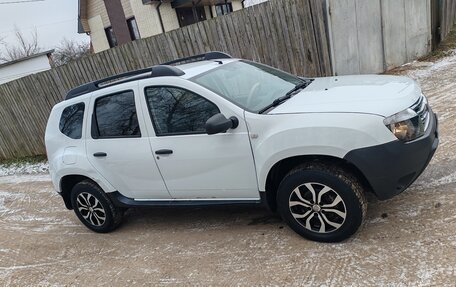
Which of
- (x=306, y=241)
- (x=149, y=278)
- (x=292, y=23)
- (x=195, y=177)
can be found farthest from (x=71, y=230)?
(x=292, y=23)

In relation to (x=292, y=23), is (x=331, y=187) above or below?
below

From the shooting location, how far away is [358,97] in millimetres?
3414

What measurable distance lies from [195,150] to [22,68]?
25.8 meters

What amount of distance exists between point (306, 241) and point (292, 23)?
5405mm

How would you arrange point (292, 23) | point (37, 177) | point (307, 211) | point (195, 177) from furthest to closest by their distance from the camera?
point (37, 177), point (292, 23), point (195, 177), point (307, 211)

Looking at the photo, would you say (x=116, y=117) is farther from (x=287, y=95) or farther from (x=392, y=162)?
(x=392, y=162)

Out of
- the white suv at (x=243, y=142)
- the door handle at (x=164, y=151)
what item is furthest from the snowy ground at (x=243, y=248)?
the door handle at (x=164, y=151)

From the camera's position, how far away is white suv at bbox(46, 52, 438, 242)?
3.19m

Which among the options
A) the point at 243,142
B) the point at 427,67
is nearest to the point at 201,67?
the point at 243,142

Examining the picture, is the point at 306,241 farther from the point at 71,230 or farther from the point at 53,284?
the point at 71,230

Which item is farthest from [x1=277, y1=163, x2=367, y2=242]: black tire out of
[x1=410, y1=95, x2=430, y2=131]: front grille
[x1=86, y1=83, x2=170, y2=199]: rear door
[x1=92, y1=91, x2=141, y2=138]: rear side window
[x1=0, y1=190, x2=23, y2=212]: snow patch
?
[x1=0, y1=190, x2=23, y2=212]: snow patch

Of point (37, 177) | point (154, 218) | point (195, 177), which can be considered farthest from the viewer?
point (37, 177)

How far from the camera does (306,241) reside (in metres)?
3.72

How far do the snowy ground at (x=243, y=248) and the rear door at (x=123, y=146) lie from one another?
69 cm
